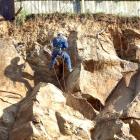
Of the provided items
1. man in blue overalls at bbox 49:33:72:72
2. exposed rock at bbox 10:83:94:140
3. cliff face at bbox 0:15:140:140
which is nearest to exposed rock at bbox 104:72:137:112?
cliff face at bbox 0:15:140:140

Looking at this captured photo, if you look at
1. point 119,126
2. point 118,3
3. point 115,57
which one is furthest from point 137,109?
point 118,3

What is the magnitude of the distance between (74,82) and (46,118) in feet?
6.50

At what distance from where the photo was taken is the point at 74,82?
20.5 m

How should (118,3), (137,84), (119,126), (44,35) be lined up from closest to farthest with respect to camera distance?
(119,126), (137,84), (44,35), (118,3)

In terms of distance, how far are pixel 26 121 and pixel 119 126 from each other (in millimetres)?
2575

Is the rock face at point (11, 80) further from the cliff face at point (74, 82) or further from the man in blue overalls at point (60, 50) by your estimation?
the man in blue overalls at point (60, 50)

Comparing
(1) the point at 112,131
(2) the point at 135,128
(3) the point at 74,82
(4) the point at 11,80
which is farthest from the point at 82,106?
→ (4) the point at 11,80

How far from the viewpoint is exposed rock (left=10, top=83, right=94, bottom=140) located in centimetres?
1842

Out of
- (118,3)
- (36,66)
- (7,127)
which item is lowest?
(7,127)

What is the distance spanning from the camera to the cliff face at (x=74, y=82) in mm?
18891

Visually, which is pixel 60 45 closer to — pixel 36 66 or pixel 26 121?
pixel 36 66

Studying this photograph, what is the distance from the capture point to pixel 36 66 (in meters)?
21.8

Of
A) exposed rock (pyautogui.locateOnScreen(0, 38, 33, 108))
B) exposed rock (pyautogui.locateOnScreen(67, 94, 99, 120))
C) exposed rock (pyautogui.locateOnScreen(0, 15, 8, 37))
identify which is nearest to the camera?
exposed rock (pyautogui.locateOnScreen(67, 94, 99, 120))

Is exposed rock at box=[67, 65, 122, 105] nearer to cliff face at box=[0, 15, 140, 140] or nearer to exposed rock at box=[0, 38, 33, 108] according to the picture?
cliff face at box=[0, 15, 140, 140]
